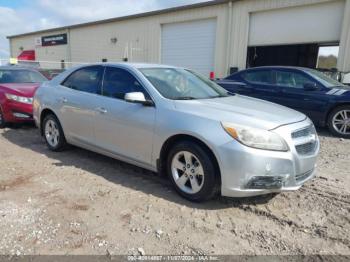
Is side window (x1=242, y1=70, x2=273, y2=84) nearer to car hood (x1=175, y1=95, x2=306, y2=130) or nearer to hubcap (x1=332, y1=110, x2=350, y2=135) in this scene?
hubcap (x1=332, y1=110, x2=350, y2=135)

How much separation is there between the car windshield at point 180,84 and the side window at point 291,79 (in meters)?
3.63

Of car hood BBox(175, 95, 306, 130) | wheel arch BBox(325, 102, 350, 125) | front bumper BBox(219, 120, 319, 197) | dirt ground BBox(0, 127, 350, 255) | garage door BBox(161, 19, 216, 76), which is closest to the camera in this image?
dirt ground BBox(0, 127, 350, 255)

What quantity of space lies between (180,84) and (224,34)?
10772 millimetres

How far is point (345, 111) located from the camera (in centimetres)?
672

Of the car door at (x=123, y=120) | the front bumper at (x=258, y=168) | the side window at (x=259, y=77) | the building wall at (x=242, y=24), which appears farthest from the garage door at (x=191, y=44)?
the front bumper at (x=258, y=168)

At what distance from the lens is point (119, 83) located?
4316 mm

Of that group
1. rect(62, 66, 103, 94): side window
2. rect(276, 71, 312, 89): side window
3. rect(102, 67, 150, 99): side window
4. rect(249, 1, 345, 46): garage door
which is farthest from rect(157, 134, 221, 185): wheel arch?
rect(249, 1, 345, 46): garage door

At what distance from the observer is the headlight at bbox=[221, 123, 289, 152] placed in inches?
121

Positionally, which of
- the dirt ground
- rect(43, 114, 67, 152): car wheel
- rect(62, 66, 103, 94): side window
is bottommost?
the dirt ground

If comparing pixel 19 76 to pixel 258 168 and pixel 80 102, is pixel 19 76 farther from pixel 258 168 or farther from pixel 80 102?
pixel 258 168

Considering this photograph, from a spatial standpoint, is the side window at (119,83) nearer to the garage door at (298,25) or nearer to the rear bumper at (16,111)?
the rear bumper at (16,111)

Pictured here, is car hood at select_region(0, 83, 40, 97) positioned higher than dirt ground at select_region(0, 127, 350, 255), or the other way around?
car hood at select_region(0, 83, 40, 97)

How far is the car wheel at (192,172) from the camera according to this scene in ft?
10.7

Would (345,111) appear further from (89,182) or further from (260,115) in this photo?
(89,182)
